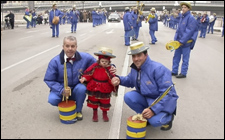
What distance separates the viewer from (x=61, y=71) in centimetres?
404

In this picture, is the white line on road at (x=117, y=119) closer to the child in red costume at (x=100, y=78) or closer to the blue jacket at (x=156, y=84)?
the child in red costume at (x=100, y=78)

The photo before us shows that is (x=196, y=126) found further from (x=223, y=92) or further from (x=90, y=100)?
(x=223, y=92)

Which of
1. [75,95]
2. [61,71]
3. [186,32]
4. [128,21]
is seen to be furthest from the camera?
[128,21]

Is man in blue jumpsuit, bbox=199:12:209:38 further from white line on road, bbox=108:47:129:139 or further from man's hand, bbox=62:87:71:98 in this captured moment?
man's hand, bbox=62:87:71:98

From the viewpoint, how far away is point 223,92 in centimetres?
601

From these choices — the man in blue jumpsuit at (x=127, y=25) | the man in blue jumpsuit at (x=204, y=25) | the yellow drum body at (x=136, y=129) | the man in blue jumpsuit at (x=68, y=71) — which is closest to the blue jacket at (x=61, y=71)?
the man in blue jumpsuit at (x=68, y=71)

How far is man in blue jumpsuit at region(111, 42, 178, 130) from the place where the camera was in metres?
3.53

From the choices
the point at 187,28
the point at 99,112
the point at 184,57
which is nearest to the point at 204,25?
the point at 184,57

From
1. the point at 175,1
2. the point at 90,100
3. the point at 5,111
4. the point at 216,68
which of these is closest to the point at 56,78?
the point at 90,100

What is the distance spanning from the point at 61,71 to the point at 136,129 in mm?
1461

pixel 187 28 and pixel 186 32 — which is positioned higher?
pixel 187 28

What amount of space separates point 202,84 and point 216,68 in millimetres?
2277

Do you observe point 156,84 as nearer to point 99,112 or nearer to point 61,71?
point 99,112

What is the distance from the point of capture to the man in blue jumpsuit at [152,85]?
11.6 feet
